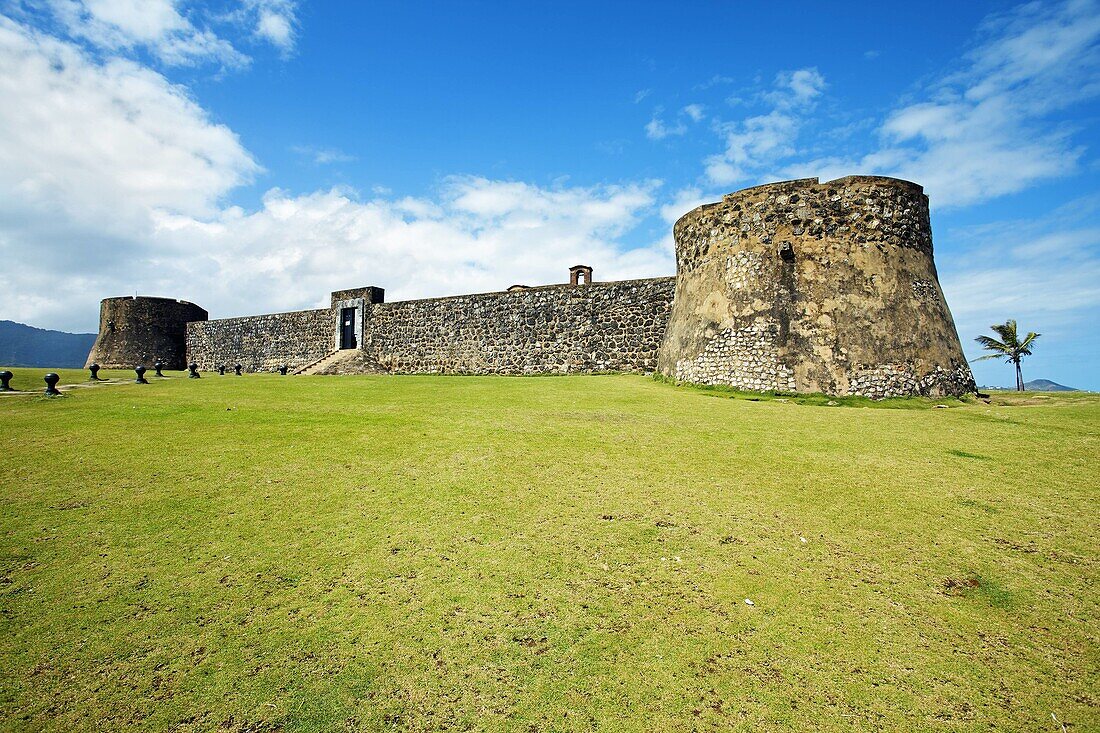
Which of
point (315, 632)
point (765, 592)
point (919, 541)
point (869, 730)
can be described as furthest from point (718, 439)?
point (315, 632)

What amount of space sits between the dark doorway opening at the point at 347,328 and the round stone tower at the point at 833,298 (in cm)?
2120

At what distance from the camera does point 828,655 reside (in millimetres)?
3113

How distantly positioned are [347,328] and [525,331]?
12383 millimetres

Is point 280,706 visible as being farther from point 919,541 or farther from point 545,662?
point 919,541

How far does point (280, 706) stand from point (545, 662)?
4.75 ft

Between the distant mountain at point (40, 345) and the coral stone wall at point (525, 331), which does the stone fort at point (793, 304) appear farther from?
the distant mountain at point (40, 345)

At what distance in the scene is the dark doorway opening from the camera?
94.4 ft

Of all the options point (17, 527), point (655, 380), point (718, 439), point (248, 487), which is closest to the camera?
point (17, 527)

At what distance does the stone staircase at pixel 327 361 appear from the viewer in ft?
85.9

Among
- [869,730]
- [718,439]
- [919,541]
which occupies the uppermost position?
[718,439]

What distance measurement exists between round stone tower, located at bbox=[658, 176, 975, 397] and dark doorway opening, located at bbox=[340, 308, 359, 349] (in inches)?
834

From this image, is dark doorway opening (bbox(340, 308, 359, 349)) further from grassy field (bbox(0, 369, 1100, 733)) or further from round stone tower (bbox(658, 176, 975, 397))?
grassy field (bbox(0, 369, 1100, 733))

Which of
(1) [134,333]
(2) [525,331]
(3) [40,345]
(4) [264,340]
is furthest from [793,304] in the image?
(3) [40,345]

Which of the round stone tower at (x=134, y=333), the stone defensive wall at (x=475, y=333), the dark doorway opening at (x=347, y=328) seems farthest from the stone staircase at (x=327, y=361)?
the round stone tower at (x=134, y=333)
